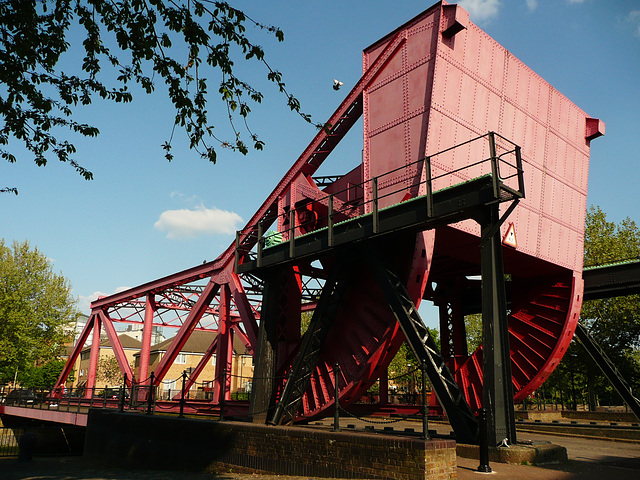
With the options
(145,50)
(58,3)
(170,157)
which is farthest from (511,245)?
(58,3)

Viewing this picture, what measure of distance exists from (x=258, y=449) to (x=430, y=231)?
6615 mm

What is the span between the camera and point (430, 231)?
523 inches

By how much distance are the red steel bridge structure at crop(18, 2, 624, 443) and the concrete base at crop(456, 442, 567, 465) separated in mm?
297

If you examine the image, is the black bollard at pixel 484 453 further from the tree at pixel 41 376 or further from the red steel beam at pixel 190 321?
the tree at pixel 41 376

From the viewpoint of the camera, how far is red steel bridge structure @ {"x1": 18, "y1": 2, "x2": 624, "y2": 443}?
36.5ft

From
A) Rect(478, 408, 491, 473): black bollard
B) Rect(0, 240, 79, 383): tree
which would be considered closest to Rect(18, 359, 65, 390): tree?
Rect(0, 240, 79, 383): tree

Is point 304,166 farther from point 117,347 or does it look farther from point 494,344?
point 117,347

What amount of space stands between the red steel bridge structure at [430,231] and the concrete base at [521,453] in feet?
0.97

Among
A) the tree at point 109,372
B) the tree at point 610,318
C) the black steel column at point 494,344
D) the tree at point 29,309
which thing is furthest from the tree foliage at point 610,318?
the tree at point 109,372

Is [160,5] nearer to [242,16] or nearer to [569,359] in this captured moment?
[242,16]

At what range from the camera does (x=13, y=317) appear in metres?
36.8

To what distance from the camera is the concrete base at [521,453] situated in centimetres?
961

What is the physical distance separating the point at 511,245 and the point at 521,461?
684 cm

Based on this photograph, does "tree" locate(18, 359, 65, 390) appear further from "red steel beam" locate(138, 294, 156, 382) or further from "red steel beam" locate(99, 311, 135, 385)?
"red steel beam" locate(138, 294, 156, 382)
